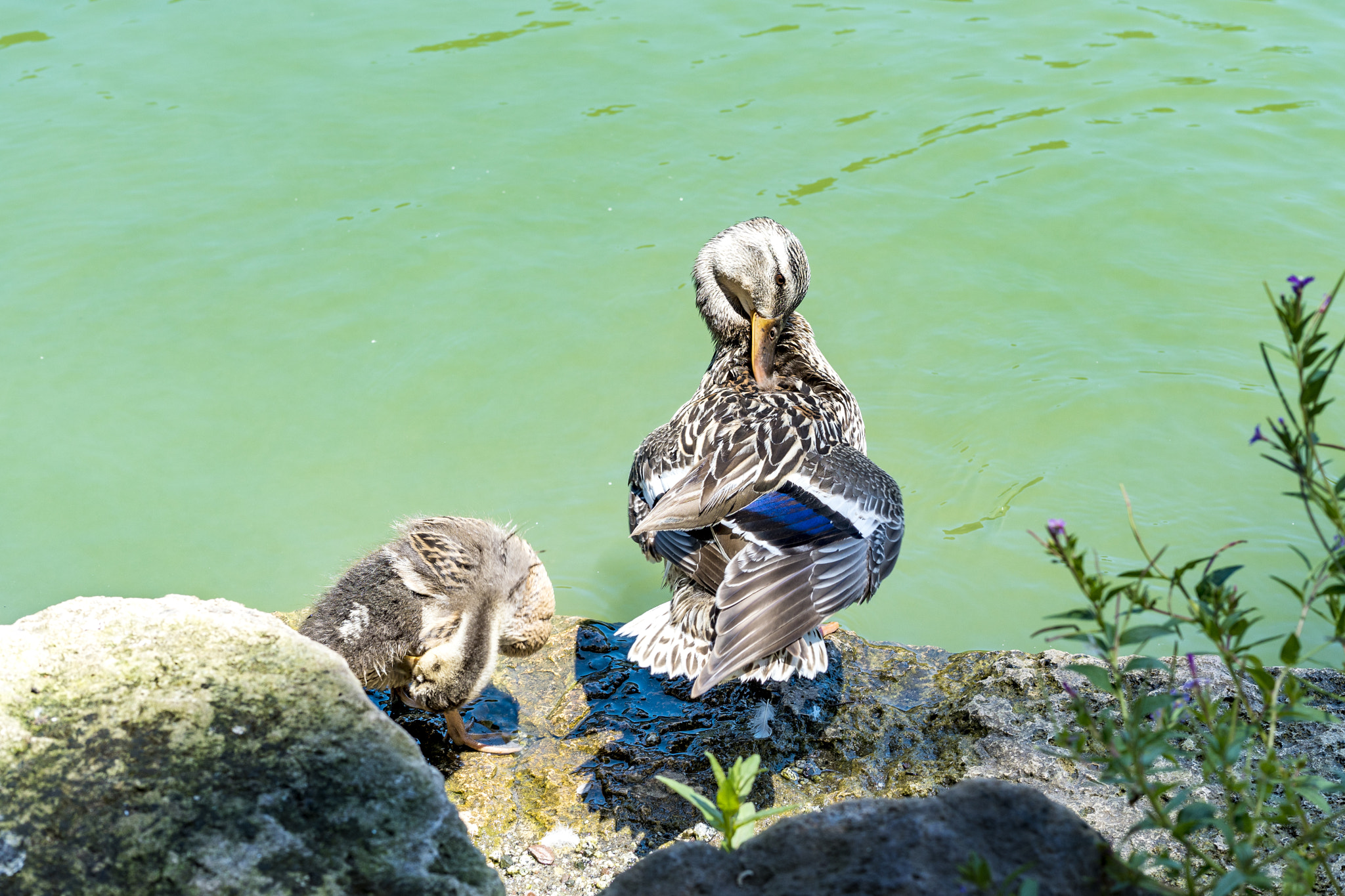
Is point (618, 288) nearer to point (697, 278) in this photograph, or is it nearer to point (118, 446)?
point (697, 278)

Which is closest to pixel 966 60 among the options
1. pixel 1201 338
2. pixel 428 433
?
pixel 1201 338

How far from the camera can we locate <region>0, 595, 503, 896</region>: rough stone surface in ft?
6.34

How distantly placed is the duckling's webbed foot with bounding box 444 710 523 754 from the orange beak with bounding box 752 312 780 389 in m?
2.00

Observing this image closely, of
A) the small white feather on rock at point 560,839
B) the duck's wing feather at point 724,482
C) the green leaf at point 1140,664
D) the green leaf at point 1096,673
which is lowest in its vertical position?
the small white feather on rock at point 560,839

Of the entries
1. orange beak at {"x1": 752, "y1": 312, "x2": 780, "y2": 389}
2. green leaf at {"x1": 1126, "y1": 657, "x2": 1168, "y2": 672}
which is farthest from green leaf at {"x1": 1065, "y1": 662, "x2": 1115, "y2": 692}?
orange beak at {"x1": 752, "y1": 312, "x2": 780, "y2": 389}

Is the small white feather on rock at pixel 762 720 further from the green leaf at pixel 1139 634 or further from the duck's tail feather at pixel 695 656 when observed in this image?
the green leaf at pixel 1139 634

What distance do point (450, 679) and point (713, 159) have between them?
214 inches

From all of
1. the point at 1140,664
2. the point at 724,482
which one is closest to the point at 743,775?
the point at 1140,664

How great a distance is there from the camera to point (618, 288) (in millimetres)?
6867

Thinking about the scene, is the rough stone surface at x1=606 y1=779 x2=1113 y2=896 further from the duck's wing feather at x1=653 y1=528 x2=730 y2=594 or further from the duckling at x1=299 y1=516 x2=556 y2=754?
the duck's wing feather at x1=653 y1=528 x2=730 y2=594

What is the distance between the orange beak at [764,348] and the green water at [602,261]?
108cm

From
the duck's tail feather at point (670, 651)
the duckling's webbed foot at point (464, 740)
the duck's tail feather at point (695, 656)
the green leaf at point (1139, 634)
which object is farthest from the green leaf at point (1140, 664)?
the duckling's webbed foot at point (464, 740)

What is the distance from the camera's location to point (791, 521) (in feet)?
12.5

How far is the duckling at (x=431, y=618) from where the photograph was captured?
3348 mm
